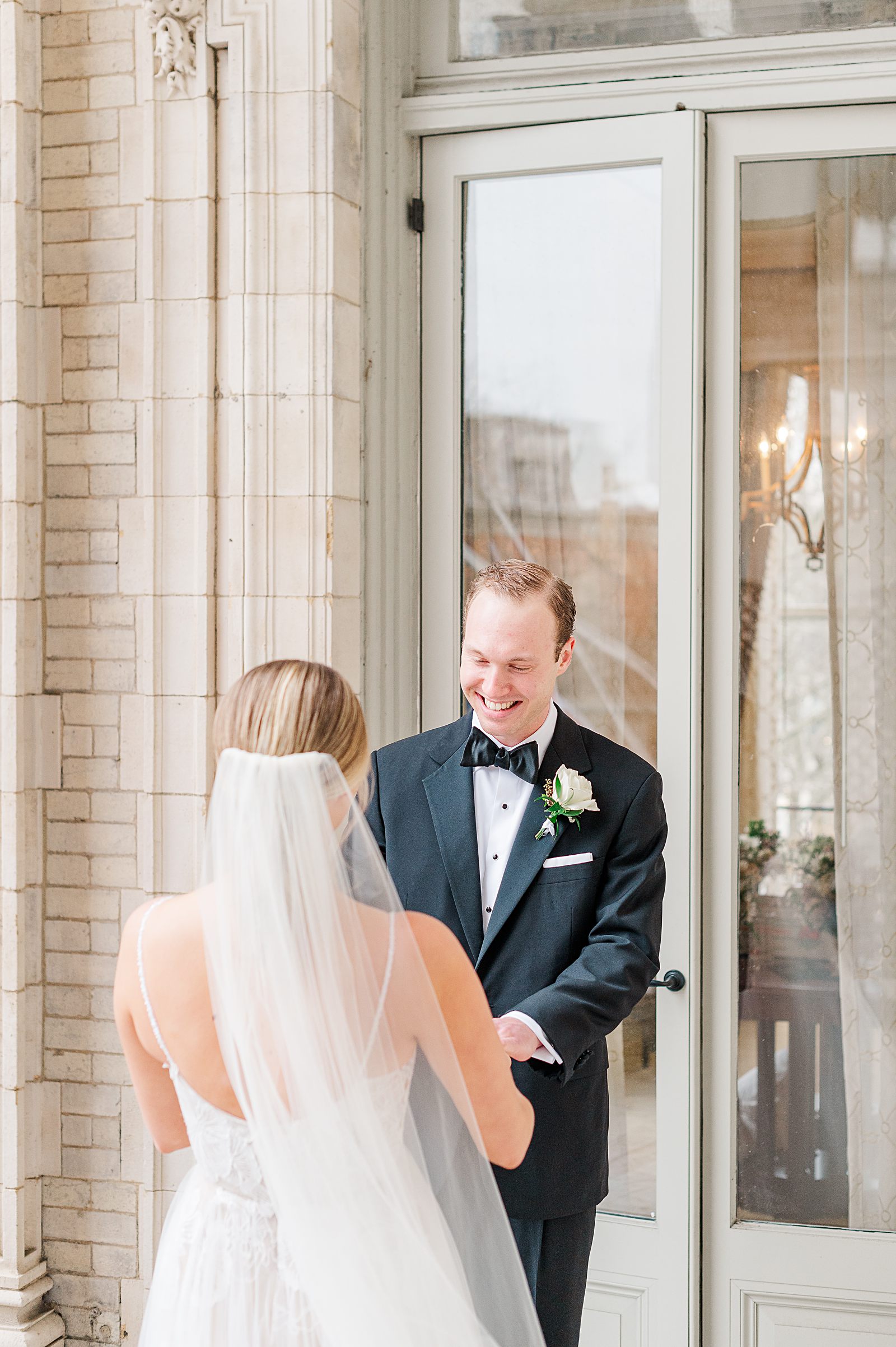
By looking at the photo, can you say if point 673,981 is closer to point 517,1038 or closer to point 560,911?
point 560,911

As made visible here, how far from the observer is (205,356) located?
10.4 feet

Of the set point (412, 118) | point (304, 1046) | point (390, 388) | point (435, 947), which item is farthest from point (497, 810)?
point (412, 118)

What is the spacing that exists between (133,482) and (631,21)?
177cm

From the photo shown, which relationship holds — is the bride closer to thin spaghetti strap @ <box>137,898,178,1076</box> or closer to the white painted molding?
thin spaghetti strap @ <box>137,898,178,1076</box>

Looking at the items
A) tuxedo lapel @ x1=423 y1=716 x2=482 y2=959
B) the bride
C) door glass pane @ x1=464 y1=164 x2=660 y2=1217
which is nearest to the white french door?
door glass pane @ x1=464 y1=164 x2=660 y2=1217

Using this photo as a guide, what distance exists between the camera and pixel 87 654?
3297 mm

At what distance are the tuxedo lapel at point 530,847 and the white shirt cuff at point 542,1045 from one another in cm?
20

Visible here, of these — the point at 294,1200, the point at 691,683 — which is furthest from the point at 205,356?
the point at 294,1200

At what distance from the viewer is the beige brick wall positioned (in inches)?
128

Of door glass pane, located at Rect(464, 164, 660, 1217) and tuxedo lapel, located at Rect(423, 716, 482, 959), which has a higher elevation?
door glass pane, located at Rect(464, 164, 660, 1217)

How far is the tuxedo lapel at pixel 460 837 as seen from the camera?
8.23 ft

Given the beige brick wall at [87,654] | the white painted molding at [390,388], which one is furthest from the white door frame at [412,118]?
the beige brick wall at [87,654]

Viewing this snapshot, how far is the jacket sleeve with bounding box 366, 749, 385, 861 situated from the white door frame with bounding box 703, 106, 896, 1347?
1004mm

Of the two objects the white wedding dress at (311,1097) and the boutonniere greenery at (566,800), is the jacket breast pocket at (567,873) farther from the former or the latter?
the white wedding dress at (311,1097)
